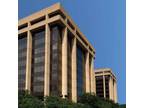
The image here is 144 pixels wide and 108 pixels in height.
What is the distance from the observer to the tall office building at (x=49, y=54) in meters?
61.2

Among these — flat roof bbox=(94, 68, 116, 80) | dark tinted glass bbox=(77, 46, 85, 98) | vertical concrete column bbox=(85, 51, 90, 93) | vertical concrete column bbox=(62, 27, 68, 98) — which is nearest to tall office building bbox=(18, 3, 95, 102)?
vertical concrete column bbox=(62, 27, 68, 98)

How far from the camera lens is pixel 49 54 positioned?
6203 centimetres

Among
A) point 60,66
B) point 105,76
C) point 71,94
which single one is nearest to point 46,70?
point 60,66

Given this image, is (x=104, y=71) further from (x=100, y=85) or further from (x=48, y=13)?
(x=48, y=13)

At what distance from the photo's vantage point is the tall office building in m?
61.2

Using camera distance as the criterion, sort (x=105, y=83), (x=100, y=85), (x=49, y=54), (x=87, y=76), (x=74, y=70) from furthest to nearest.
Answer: (x=100, y=85), (x=105, y=83), (x=87, y=76), (x=74, y=70), (x=49, y=54)

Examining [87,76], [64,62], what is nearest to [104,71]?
[87,76]

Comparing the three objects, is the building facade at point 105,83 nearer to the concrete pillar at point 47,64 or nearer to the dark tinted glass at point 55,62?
the dark tinted glass at point 55,62

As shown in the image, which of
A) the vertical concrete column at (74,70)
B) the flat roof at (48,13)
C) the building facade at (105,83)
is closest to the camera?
the flat roof at (48,13)

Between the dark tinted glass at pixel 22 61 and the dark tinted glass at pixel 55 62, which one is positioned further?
the dark tinted glass at pixel 22 61

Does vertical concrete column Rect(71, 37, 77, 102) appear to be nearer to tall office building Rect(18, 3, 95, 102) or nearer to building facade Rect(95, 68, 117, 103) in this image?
tall office building Rect(18, 3, 95, 102)

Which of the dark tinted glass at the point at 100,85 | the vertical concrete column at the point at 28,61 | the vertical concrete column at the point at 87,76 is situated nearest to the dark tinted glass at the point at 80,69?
the vertical concrete column at the point at 87,76
